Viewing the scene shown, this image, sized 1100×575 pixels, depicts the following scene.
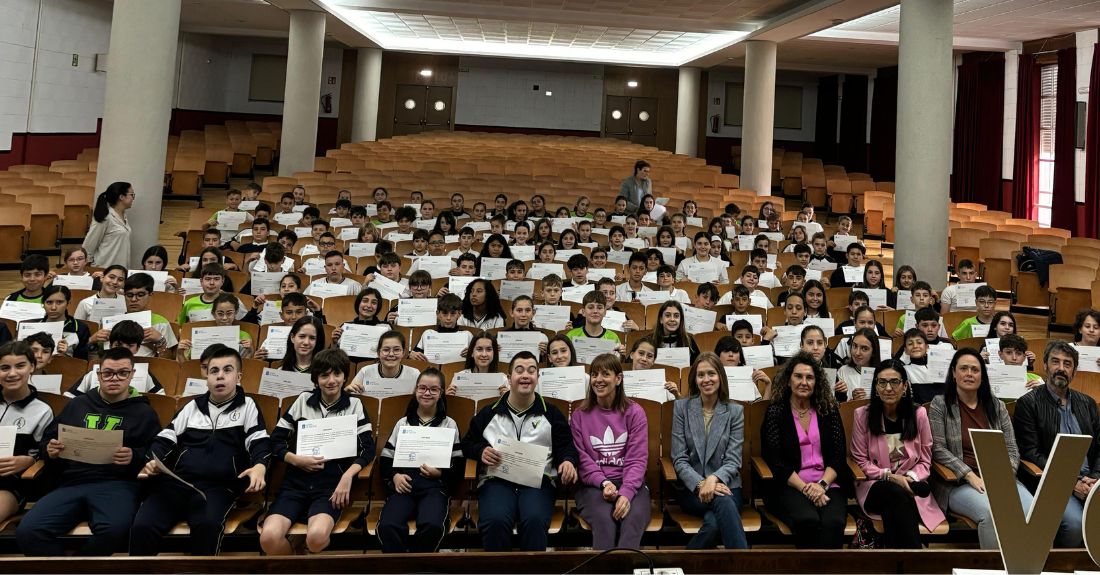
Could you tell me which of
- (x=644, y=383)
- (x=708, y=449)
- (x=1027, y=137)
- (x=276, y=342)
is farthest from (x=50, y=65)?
(x=1027, y=137)

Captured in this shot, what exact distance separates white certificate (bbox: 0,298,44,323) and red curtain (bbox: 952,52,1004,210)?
56.7 feet

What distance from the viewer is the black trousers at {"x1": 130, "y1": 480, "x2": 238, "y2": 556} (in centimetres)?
387

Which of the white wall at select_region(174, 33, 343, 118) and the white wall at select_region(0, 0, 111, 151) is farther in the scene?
the white wall at select_region(174, 33, 343, 118)

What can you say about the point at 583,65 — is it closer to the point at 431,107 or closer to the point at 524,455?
the point at 431,107

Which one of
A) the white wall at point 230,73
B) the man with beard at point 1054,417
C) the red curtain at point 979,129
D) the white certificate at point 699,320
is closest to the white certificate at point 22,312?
the white certificate at point 699,320

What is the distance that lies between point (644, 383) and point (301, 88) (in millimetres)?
12601

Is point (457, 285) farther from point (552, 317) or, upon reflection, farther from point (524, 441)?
point (524, 441)

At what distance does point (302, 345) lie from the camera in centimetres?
529

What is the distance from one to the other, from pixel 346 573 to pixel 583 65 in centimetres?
2498

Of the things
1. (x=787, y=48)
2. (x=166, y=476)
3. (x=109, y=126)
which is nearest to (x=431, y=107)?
(x=787, y=48)

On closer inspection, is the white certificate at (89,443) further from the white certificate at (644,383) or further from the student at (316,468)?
the white certificate at (644,383)

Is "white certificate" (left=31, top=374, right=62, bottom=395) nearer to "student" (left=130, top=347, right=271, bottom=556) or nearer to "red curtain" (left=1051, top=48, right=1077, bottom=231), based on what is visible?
"student" (left=130, top=347, right=271, bottom=556)

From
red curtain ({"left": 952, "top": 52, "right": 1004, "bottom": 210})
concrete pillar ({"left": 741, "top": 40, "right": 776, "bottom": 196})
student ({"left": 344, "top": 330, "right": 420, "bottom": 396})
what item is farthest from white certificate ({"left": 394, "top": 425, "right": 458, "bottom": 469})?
red curtain ({"left": 952, "top": 52, "right": 1004, "bottom": 210})

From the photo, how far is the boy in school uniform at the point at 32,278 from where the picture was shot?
638cm
